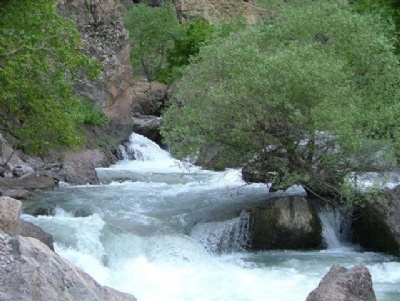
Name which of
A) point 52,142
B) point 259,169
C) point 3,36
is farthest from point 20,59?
point 259,169

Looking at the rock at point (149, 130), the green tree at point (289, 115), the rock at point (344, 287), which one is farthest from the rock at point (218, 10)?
the rock at point (344, 287)

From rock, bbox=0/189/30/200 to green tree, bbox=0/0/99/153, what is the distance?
2681 mm

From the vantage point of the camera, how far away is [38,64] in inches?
577

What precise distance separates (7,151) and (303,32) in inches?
429

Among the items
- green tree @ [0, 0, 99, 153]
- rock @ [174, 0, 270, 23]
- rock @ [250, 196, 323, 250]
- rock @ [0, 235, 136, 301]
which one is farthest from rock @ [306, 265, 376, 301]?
rock @ [174, 0, 270, 23]

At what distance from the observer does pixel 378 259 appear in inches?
603

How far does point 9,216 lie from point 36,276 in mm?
1850

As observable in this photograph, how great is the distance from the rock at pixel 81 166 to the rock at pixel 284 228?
879cm

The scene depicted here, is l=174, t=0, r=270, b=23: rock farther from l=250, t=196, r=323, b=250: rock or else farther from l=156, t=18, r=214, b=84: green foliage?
l=250, t=196, r=323, b=250: rock

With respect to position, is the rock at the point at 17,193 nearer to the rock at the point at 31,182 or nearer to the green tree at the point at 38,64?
the rock at the point at 31,182

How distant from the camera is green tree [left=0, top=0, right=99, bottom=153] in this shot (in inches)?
571

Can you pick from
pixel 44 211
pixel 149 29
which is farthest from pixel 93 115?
pixel 149 29

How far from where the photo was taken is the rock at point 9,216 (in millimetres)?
8414

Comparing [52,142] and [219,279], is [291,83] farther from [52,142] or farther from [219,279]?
[52,142]
